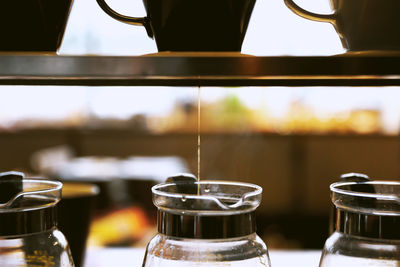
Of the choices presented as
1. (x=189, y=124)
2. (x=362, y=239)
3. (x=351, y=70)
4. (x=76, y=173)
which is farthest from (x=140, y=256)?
(x=189, y=124)

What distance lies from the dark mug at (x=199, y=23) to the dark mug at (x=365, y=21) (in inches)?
2.6

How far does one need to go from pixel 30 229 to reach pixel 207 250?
8.2 inches

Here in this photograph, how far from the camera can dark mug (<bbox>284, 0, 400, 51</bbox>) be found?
498 millimetres

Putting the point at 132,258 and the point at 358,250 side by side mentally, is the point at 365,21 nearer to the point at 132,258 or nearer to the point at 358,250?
the point at 358,250

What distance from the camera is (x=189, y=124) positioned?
3.71m

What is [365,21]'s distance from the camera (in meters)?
0.51

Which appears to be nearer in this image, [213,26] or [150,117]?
[213,26]

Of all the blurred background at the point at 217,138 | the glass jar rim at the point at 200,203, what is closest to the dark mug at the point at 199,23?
the glass jar rim at the point at 200,203

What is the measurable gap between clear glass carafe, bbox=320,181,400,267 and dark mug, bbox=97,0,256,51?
23 cm

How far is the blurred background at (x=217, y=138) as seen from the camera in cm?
346

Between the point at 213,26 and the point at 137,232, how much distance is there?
199 cm

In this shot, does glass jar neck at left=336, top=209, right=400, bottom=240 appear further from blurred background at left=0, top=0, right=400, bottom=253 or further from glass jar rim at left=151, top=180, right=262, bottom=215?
blurred background at left=0, top=0, right=400, bottom=253

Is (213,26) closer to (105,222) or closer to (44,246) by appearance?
(44,246)

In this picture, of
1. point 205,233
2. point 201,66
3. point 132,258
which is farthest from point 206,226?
point 132,258
